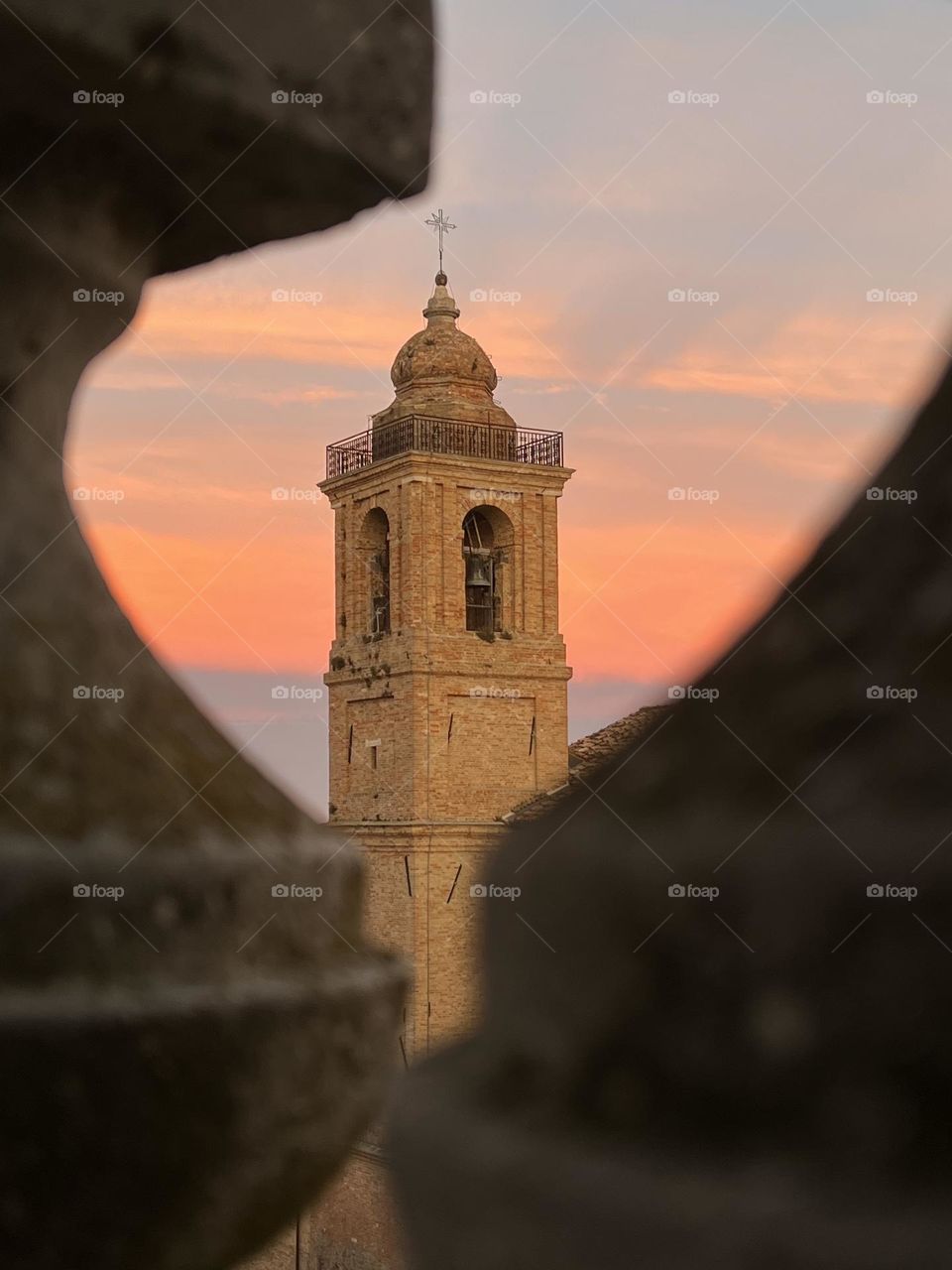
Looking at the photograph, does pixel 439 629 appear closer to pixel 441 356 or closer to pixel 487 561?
pixel 487 561

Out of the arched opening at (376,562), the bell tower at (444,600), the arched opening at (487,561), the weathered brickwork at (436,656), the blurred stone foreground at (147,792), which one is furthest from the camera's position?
the arched opening at (376,562)

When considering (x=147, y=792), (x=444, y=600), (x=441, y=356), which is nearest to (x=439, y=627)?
(x=444, y=600)

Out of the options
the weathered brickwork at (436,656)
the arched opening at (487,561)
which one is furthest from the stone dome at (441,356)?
the arched opening at (487,561)

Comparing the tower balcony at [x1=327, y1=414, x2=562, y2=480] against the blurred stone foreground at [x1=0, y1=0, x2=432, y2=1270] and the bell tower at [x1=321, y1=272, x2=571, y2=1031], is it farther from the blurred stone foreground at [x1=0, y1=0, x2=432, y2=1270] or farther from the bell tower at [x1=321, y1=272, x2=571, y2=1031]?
the blurred stone foreground at [x1=0, y1=0, x2=432, y2=1270]

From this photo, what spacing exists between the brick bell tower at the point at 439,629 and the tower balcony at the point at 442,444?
1.7 inches

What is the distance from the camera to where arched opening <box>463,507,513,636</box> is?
110 ft

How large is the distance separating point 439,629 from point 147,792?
105ft

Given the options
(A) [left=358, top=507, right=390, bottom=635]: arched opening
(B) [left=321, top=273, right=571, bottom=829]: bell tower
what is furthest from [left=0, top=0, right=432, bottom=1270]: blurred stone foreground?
(A) [left=358, top=507, right=390, bottom=635]: arched opening

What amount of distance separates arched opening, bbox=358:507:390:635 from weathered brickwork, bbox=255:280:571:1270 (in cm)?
3

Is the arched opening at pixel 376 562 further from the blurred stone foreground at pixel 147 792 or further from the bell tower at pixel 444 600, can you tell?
the blurred stone foreground at pixel 147 792

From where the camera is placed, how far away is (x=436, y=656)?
32438mm

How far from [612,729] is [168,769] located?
1029 inches

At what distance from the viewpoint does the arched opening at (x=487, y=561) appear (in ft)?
110

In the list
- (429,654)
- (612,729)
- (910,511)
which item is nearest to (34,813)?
(910,511)
